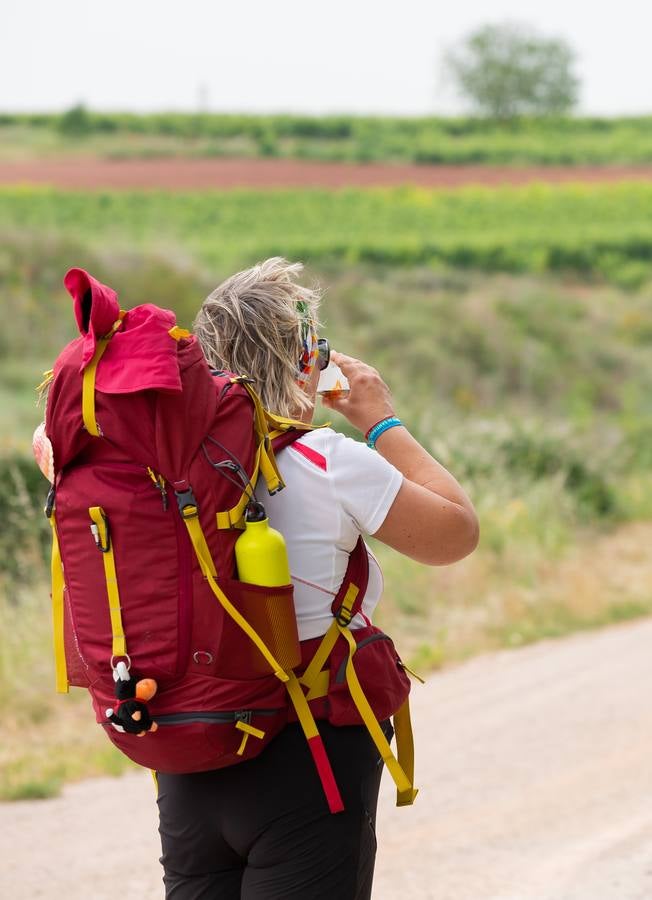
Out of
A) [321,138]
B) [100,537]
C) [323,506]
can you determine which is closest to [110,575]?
[100,537]

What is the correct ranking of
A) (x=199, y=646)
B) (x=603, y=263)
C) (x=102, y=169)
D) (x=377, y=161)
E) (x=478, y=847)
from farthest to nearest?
(x=377, y=161) < (x=102, y=169) < (x=603, y=263) < (x=478, y=847) < (x=199, y=646)

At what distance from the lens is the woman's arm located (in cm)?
206

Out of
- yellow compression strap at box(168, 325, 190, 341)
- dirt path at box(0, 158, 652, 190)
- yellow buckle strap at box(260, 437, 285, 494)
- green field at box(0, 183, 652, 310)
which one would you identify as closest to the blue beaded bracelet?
yellow buckle strap at box(260, 437, 285, 494)

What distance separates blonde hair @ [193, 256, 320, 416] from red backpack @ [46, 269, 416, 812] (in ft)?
0.34

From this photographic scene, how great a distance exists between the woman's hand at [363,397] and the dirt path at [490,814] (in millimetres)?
2493

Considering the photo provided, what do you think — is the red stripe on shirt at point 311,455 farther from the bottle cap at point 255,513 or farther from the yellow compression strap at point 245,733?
the yellow compression strap at point 245,733

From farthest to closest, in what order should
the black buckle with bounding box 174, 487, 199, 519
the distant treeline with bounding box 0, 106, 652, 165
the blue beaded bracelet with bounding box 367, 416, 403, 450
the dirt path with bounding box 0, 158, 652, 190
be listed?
the distant treeline with bounding box 0, 106, 652, 165 → the dirt path with bounding box 0, 158, 652, 190 → the blue beaded bracelet with bounding box 367, 416, 403, 450 → the black buckle with bounding box 174, 487, 199, 519

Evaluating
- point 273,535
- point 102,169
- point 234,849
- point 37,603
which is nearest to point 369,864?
point 234,849

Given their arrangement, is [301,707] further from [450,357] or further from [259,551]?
[450,357]

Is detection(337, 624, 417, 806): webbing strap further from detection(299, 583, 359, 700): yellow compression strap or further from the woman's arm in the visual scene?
the woman's arm

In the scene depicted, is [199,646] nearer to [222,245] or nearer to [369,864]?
[369,864]

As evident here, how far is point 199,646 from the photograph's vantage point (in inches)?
75.7

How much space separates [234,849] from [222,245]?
29467mm

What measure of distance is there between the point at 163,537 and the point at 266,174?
152ft
